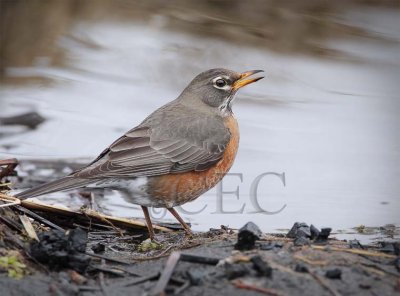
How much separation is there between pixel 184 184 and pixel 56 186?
131cm

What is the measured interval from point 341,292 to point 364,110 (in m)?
7.51

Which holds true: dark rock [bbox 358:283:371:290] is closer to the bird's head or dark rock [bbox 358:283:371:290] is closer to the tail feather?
the tail feather

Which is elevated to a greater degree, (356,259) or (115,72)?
Result: (115,72)

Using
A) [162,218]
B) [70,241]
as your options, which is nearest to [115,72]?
[162,218]

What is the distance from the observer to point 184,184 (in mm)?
7512

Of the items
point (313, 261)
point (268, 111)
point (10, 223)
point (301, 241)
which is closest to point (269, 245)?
point (301, 241)

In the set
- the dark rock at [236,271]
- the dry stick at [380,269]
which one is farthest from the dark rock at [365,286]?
the dark rock at [236,271]

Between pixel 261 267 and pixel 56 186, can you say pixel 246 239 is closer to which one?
pixel 261 267

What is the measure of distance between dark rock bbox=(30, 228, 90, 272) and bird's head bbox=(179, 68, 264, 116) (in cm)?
323

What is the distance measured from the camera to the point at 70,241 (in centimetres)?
566

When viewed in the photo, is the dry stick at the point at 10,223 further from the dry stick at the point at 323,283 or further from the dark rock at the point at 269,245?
the dry stick at the point at 323,283

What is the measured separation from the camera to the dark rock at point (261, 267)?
5.09m

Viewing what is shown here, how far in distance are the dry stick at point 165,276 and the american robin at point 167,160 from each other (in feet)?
5.69

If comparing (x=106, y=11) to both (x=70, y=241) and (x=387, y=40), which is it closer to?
(x=387, y=40)
